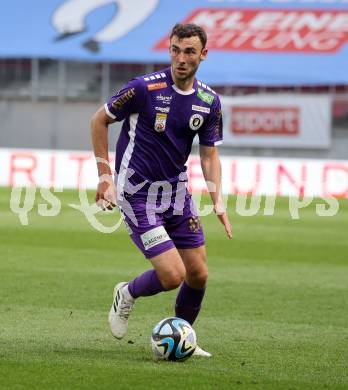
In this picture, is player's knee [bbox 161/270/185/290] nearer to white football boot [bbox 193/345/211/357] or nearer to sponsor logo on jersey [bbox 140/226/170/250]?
sponsor logo on jersey [bbox 140/226/170/250]

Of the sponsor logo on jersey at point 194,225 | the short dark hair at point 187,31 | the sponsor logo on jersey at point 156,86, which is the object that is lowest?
the sponsor logo on jersey at point 194,225

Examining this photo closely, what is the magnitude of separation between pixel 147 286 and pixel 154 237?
1.25ft

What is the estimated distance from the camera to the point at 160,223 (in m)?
7.62

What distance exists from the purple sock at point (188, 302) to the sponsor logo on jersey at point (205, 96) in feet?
4.29

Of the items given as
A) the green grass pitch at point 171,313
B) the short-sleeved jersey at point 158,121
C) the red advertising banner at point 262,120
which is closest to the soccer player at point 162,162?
the short-sleeved jersey at point 158,121

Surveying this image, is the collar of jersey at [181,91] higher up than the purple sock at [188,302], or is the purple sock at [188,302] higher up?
the collar of jersey at [181,91]

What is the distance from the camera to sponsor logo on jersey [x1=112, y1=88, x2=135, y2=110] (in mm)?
7465

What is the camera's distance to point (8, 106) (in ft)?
110

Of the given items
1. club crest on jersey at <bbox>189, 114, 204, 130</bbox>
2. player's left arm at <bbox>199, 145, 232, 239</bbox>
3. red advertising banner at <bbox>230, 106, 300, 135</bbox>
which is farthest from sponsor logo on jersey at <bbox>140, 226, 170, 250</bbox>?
red advertising banner at <bbox>230, 106, 300, 135</bbox>

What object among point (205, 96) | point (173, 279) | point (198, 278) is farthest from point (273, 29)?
point (173, 279)

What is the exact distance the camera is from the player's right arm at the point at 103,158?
734 centimetres

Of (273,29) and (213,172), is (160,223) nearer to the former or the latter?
(213,172)

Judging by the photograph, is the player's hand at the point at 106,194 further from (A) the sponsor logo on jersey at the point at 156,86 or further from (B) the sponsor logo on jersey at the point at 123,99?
(A) the sponsor logo on jersey at the point at 156,86

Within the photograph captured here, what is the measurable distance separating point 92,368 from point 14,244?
8509 mm
